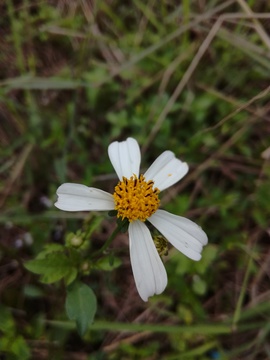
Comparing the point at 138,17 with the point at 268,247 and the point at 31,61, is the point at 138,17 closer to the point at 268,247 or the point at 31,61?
the point at 31,61

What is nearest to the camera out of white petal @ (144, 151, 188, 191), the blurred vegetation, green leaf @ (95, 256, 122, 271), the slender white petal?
Result: the slender white petal

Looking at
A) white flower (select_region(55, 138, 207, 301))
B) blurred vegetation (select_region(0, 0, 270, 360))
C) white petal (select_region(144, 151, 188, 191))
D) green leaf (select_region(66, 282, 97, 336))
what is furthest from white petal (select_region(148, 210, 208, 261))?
blurred vegetation (select_region(0, 0, 270, 360))

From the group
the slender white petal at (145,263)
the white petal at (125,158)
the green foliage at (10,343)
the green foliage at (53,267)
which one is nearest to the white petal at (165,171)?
the white petal at (125,158)

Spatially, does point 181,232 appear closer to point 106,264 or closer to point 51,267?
point 106,264

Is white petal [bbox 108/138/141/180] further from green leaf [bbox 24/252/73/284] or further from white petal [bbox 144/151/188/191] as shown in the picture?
green leaf [bbox 24/252/73/284]

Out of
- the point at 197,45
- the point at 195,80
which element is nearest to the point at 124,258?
the point at 195,80

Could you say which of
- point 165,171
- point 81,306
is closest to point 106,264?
point 81,306

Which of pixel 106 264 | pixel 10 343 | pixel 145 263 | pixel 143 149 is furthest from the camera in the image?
pixel 143 149
